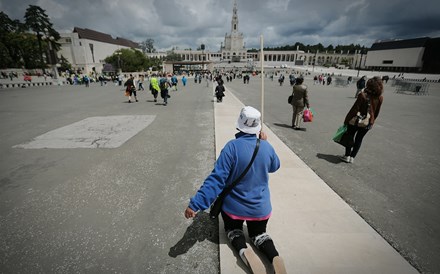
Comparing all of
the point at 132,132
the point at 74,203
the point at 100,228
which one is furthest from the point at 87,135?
the point at 100,228

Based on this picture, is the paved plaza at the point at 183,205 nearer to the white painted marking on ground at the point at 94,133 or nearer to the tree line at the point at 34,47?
the white painted marking on ground at the point at 94,133

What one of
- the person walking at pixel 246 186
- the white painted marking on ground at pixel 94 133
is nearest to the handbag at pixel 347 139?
the person walking at pixel 246 186

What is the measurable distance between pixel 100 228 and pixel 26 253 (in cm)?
78

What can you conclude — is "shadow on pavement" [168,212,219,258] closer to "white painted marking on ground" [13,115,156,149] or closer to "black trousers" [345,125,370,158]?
"black trousers" [345,125,370,158]

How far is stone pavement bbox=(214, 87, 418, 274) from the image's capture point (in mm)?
2324

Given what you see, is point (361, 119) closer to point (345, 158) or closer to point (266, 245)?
point (345, 158)

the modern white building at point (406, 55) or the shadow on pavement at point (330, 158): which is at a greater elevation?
the modern white building at point (406, 55)

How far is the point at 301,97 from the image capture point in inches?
285

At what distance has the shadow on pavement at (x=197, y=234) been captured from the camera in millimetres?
2605

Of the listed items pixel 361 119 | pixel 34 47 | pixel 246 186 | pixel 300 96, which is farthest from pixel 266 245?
pixel 34 47

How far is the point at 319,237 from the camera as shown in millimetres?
2713

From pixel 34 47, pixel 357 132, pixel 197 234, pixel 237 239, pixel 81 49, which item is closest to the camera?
pixel 237 239

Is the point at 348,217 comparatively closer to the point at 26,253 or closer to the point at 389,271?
the point at 389,271

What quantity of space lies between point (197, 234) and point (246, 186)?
1.24 metres
